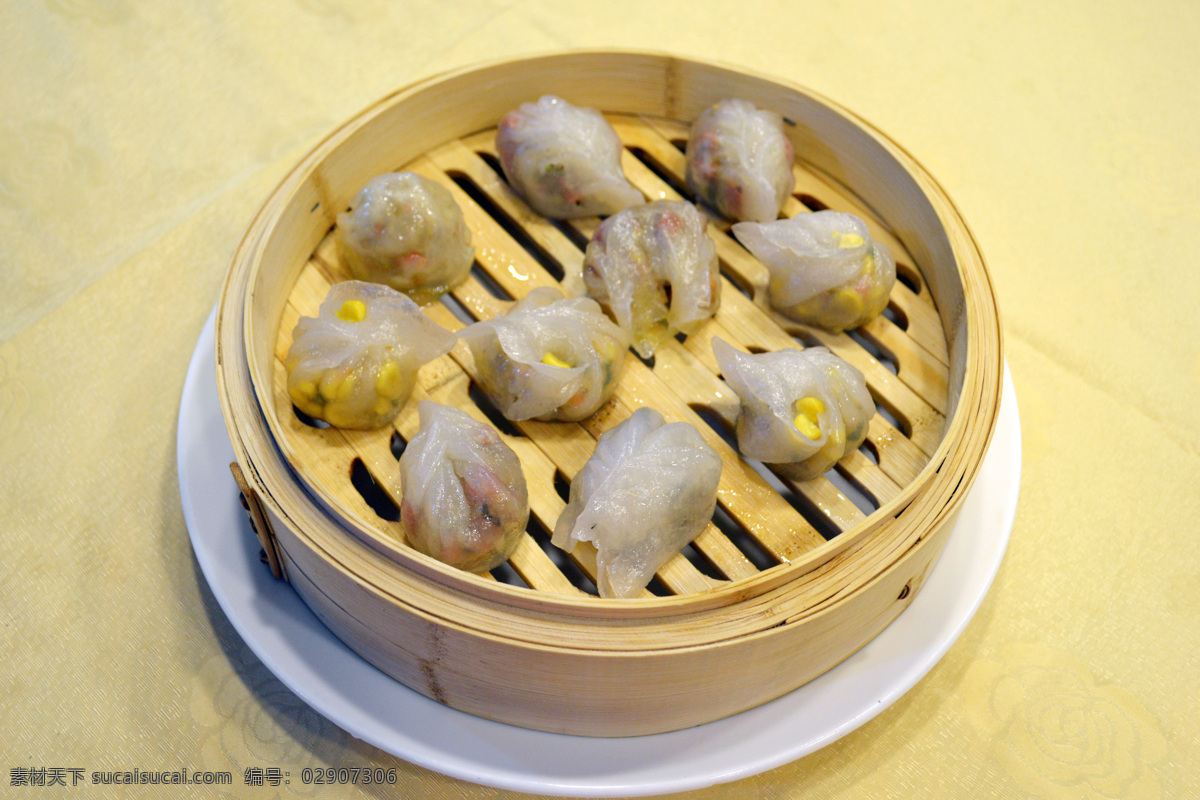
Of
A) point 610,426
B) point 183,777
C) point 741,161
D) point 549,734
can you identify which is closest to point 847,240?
point 741,161

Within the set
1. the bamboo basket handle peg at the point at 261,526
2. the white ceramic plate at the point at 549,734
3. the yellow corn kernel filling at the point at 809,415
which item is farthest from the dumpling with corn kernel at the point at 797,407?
the bamboo basket handle peg at the point at 261,526

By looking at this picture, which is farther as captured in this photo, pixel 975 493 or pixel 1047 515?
pixel 1047 515

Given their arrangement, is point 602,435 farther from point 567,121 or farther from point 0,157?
point 0,157

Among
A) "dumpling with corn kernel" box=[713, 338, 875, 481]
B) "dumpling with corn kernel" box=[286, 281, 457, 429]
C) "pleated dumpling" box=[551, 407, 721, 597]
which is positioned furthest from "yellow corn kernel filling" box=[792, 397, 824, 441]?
"dumpling with corn kernel" box=[286, 281, 457, 429]

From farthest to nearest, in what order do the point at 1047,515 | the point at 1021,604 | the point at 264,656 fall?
the point at 1047,515 → the point at 1021,604 → the point at 264,656

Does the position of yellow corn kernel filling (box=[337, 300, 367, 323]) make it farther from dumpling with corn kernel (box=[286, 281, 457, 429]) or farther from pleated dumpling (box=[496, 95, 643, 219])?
pleated dumpling (box=[496, 95, 643, 219])

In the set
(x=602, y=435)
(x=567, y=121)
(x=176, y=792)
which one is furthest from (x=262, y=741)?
(x=567, y=121)
